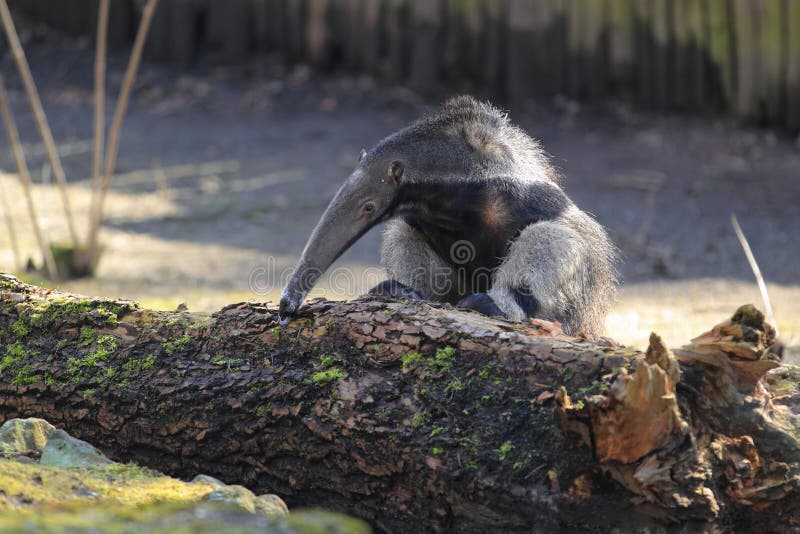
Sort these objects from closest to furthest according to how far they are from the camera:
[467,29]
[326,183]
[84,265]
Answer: [84,265]
[326,183]
[467,29]

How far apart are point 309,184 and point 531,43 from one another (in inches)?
130

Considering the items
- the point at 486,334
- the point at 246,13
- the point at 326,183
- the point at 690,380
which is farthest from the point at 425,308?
the point at 246,13

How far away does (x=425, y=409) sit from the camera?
3023 mm

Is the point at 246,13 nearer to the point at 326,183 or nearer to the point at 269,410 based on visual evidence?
the point at 326,183

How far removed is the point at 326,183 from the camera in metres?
9.91

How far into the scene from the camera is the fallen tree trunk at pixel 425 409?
276 centimetres

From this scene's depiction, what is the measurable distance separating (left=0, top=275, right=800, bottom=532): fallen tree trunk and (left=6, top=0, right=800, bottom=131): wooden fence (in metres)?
8.00

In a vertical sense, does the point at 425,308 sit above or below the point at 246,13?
below

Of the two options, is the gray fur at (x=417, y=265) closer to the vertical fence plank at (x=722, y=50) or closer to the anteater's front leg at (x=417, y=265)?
the anteater's front leg at (x=417, y=265)

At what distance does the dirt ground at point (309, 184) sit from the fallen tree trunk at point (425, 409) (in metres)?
2.89

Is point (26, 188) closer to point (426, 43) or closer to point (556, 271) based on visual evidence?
point (556, 271)

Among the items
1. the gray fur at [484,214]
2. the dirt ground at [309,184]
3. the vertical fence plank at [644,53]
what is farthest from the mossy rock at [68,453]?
the vertical fence plank at [644,53]

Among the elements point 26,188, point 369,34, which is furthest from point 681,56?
point 26,188

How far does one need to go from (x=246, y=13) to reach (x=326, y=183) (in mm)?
4171
